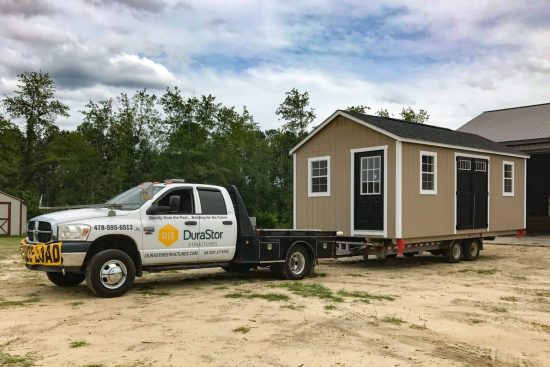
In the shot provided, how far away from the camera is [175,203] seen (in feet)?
32.9

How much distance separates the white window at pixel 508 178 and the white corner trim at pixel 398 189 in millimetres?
5904

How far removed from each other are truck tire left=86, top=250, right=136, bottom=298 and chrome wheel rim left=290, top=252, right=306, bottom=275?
3.76 meters

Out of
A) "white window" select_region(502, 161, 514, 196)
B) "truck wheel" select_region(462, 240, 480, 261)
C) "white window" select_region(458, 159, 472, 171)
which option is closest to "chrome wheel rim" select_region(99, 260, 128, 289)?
"white window" select_region(458, 159, 472, 171)

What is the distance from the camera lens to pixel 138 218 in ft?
31.9

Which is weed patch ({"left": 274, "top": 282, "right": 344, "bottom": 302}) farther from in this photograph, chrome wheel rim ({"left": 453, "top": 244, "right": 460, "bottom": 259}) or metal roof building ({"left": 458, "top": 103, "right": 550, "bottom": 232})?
metal roof building ({"left": 458, "top": 103, "right": 550, "bottom": 232})

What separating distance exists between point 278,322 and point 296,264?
4.49 metres

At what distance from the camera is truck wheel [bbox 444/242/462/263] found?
16.0 m

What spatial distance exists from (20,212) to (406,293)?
27146mm

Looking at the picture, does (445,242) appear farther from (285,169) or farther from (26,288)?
(285,169)

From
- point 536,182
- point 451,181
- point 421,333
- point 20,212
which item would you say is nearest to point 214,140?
point 20,212

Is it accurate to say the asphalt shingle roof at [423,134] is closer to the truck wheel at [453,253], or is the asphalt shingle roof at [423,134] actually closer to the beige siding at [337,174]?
the beige siding at [337,174]

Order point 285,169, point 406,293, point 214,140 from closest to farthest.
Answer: point 406,293 → point 214,140 → point 285,169

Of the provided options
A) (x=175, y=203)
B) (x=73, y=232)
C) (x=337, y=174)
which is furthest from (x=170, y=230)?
(x=337, y=174)

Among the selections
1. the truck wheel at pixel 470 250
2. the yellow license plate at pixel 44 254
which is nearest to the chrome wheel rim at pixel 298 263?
the yellow license plate at pixel 44 254
